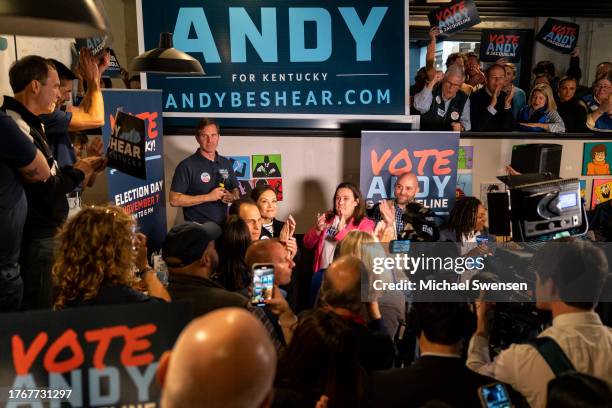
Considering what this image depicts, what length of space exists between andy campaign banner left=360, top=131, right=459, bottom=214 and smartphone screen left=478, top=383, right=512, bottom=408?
3051 mm

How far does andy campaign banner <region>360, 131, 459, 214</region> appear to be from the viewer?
4820 millimetres

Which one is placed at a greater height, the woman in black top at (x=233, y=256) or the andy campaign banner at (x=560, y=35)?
the andy campaign banner at (x=560, y=35)

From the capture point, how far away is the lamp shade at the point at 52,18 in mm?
1363

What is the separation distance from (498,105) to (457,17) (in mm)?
1097

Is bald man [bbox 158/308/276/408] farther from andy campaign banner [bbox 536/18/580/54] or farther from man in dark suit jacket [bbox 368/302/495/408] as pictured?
andy campaign banner [bbox 536/18/580/54]

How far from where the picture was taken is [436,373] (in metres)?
1.97

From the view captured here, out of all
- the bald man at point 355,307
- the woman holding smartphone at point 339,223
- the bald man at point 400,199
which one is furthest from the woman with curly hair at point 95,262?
the bald man at point 400,199

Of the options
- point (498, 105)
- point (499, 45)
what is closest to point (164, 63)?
point (498, 105)

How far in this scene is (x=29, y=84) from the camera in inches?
111

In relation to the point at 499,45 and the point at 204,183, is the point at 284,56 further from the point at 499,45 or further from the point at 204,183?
the point at 499,45

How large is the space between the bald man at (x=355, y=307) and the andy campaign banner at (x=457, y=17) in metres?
3.83

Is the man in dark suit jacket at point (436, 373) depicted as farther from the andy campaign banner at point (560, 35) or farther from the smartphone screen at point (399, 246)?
the andy campaign banner at point (560, 35)

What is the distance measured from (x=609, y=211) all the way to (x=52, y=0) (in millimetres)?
4466

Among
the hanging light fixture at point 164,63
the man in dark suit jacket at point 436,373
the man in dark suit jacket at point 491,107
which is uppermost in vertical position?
the hanging light fixture at point 164,63
